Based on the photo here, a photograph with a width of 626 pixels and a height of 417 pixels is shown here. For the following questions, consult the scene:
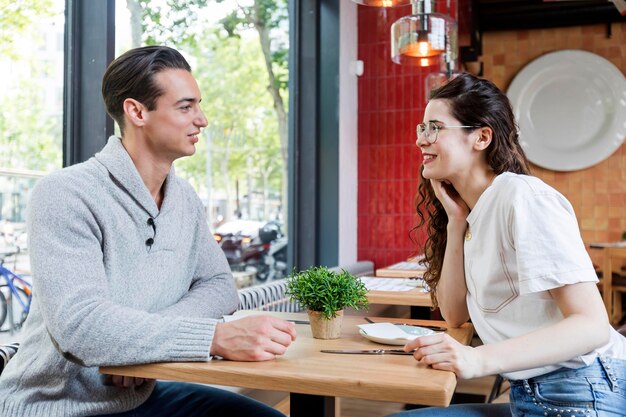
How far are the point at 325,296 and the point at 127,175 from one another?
1.83 ft

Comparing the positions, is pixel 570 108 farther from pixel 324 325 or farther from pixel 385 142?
pixel 324 325

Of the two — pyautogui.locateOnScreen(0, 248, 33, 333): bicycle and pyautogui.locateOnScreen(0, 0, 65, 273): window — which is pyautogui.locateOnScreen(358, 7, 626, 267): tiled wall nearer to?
pyautogui.locateOnScreen(0, 0, 65, 273): window

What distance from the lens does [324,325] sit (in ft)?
5.16

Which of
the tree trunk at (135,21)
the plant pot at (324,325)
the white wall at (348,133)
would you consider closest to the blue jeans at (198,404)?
the plant pot at (324,325)

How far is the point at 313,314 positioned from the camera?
1579 mm

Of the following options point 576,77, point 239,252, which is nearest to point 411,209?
point 239,252

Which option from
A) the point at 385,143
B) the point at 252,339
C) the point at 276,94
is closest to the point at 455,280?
the point at 252,339

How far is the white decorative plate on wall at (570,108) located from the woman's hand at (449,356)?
5.60 m

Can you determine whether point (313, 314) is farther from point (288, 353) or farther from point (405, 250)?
point (405, 250)

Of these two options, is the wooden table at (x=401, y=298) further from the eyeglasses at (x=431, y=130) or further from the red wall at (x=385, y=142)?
the red wall at (x=385, y=142)

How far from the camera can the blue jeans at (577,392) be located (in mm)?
1351

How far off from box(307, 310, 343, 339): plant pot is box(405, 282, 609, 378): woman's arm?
0.89 feet

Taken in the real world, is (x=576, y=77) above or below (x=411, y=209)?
above

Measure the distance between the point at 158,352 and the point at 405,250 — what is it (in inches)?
148
